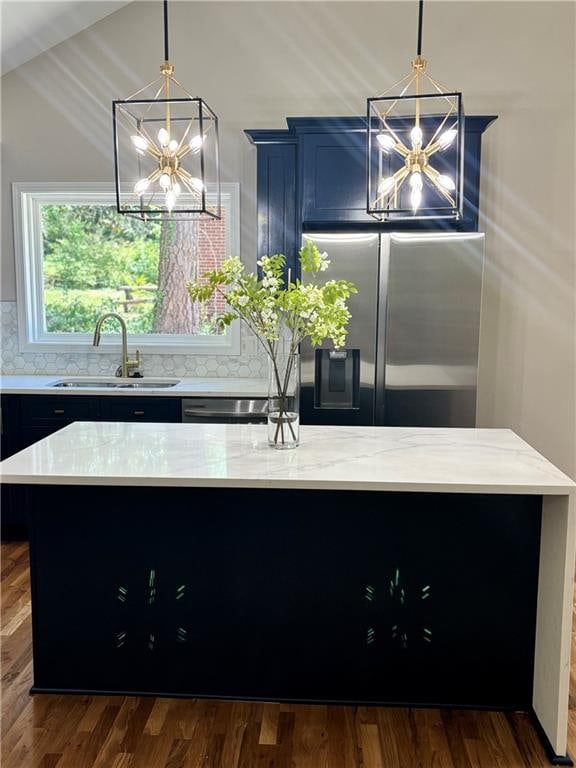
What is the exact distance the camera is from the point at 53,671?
2.59m

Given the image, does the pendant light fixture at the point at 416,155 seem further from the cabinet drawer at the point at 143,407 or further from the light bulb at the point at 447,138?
the cabinet drawer at the point at 143,407

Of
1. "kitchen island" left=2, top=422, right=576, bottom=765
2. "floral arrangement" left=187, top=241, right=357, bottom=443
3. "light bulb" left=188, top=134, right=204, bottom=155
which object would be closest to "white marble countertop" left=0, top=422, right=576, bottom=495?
"kitchen island" left=2, top=422, right=576, bottom=765

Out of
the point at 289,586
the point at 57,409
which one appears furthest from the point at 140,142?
the point at 57,409

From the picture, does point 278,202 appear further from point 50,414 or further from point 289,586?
point 289,586

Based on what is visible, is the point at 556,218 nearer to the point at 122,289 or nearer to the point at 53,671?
the point at 122,289

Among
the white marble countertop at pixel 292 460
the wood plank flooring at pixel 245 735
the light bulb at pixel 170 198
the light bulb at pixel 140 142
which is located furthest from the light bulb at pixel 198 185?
the wood plank flooring at pixel 245 735

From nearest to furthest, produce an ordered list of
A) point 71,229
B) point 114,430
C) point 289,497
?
point 289,497
point 114,430
point 71,229

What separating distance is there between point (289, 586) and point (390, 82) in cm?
332

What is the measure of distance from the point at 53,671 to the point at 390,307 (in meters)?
2.43

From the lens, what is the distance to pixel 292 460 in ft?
8.13

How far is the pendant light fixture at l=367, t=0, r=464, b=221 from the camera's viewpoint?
2.18 m

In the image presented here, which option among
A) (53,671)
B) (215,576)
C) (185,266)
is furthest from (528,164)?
(53,671)

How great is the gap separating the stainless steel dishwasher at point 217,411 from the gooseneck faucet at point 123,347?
739mm

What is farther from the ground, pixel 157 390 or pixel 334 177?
pixel 334 177
